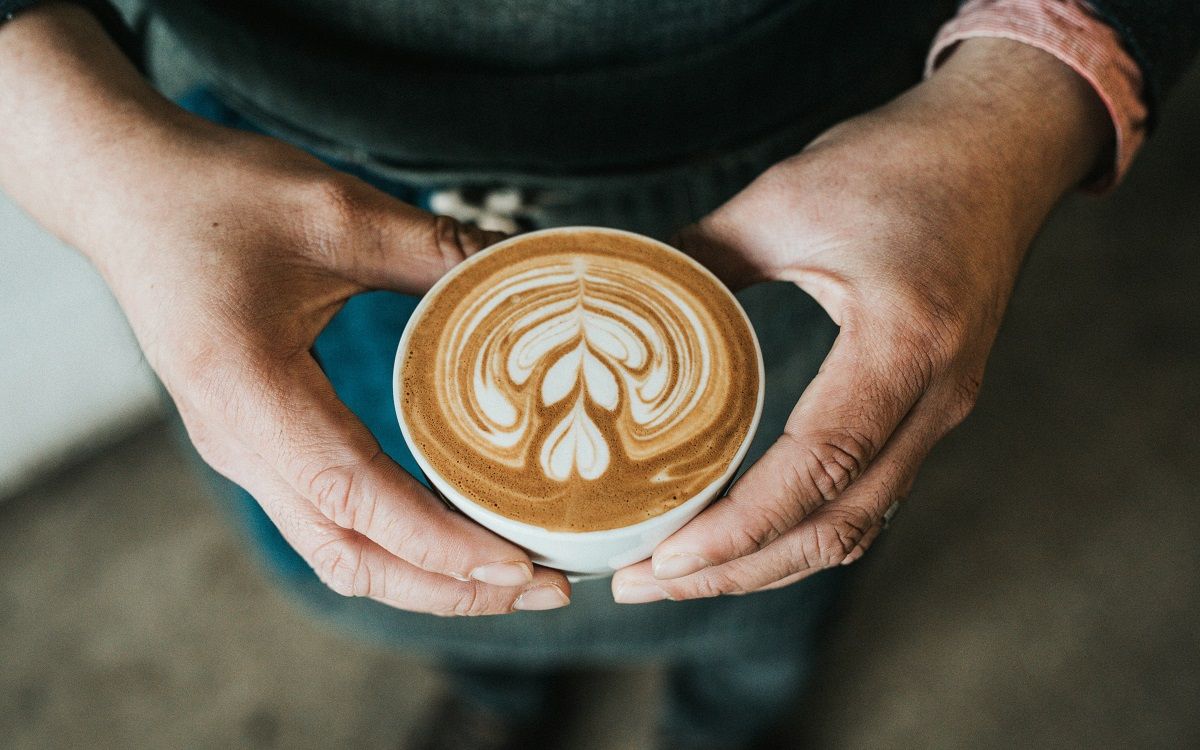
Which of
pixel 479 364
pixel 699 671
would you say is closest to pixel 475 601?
pixel 479 364

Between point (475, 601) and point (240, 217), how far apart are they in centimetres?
35

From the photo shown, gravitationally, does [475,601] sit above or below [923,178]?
below

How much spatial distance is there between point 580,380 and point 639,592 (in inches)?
6.7

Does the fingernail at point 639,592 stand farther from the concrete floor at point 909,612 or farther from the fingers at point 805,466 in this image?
the concrete floor at point 909,612

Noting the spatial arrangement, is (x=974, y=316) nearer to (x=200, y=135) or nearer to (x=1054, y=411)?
(x=200, y=135)

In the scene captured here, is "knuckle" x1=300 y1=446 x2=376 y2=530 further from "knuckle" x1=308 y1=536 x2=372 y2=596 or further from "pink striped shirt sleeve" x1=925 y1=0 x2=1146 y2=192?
"pink striped shirt sleeve" x1=925 y1=0 x2=1146 y2=192

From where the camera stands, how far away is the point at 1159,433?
1.98m

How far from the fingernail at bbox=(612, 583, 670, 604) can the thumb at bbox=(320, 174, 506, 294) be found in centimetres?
29

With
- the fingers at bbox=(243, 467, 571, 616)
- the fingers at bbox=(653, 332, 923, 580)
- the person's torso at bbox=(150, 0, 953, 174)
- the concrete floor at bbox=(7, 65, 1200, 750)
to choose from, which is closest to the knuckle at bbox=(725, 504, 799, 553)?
the fingers at bbox=(653, 332, 923, 580)

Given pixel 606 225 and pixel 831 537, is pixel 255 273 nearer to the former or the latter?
→ pixel 606 225

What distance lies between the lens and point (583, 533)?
0.63 meters

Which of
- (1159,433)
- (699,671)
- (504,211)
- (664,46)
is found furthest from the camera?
(1159,433)

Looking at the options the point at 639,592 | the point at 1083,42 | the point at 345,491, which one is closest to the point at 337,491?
the point at 345,491

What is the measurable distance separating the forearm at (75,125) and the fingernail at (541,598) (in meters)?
0.43
